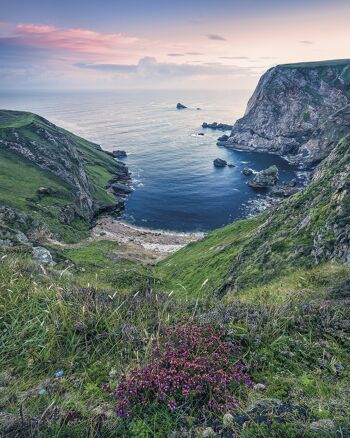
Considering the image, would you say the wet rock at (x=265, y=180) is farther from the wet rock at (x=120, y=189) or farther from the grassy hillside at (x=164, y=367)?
the grassy hillside at (x=164, y=367)

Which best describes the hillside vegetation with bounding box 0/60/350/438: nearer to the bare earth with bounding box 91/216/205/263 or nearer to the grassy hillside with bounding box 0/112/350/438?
the grassy hillside with bounding box 0/112/350/438

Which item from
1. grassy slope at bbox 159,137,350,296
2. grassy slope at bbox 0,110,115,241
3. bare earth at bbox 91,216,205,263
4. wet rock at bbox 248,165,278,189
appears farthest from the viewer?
wet rock at bbox 248,165,278,189

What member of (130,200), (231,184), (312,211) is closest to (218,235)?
(312,211)

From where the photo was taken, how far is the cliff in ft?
248

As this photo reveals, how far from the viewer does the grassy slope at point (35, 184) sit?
242 ft

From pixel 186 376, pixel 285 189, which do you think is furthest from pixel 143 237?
pixel 186 376

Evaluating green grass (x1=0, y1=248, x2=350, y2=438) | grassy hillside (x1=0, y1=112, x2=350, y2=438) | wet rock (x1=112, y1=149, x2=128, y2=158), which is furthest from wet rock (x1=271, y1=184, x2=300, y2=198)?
green grass (x1=0, y1=248, x2=350, y2=438)

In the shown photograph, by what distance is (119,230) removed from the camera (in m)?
91.6

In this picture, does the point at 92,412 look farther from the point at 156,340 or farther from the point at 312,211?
the point at 312,211

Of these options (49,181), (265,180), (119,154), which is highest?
(119,154)

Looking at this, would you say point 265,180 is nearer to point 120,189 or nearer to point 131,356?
point 120,189

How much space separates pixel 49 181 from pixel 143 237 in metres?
34.6

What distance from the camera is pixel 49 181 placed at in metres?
94.6

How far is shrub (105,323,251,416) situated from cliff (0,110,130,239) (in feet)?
201
